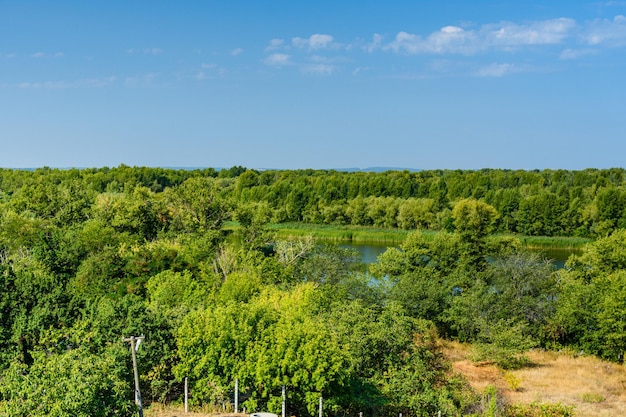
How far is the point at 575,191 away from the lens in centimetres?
7738

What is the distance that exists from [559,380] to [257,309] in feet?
44.5

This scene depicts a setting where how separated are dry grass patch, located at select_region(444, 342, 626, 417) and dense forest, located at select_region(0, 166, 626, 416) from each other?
1021 millimetres

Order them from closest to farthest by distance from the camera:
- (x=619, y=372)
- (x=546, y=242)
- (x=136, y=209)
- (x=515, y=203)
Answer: (x=619, y=372) → (x=136, y=209) → (x=546, y=242) → (x=515, y=203)

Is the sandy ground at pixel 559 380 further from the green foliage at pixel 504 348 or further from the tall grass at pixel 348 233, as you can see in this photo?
the tall grass at pixel 348 233

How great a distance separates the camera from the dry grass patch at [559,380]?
20484 millimetres

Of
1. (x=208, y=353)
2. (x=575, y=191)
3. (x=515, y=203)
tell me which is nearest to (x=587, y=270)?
(x=208, y=353)

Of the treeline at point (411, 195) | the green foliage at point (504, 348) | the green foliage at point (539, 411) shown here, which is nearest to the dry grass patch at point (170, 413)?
the green foliage at point (539, 411)

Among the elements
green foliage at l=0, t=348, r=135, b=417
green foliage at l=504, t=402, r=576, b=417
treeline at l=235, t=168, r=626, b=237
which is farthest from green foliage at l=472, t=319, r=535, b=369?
treeline at l=235, t=168, r=626, b=237

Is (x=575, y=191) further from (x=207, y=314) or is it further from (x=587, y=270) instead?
(x=207, y=314)

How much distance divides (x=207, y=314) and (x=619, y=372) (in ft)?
Answer: 60.9

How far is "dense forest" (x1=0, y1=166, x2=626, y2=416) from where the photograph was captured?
49.2 feet

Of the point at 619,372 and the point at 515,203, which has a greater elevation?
the point at 515,203

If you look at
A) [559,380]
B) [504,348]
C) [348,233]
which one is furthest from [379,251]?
[559,380]

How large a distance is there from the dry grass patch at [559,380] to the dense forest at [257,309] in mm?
1021
